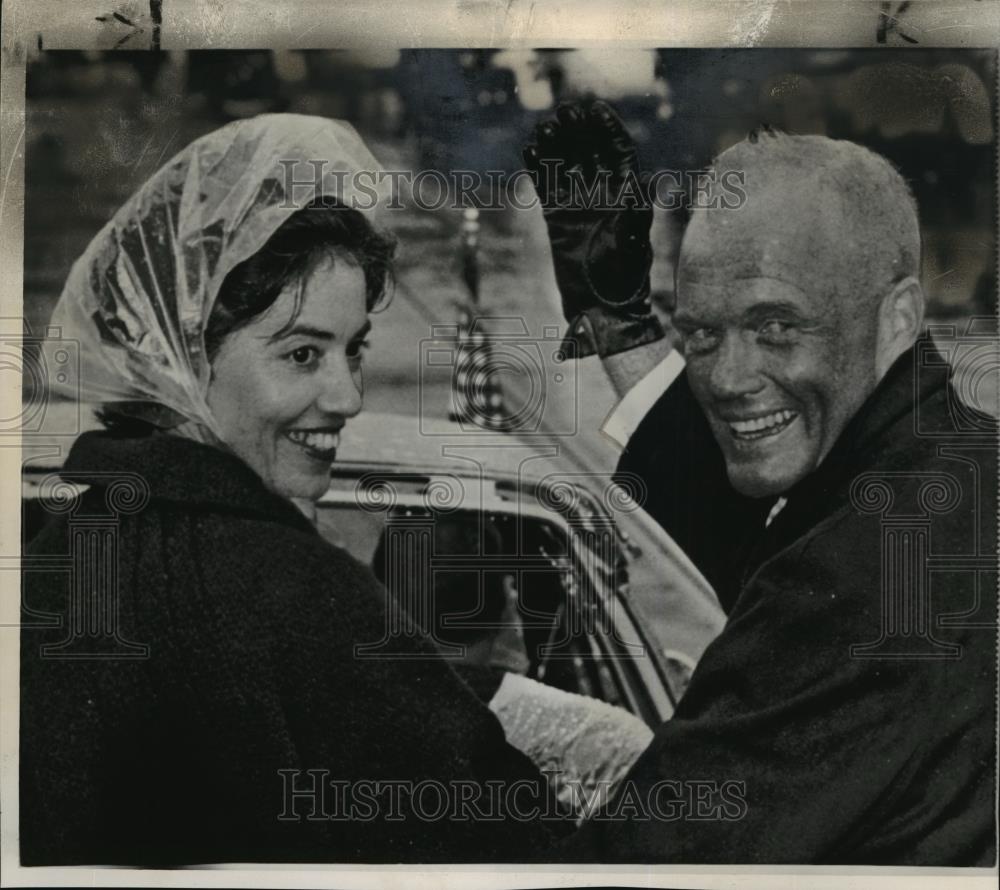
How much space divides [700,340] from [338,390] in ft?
3.49

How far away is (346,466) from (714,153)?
1.41 meters

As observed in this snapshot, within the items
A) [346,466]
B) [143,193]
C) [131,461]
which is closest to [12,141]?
[143,193]

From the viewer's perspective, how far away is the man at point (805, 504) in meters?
2.51

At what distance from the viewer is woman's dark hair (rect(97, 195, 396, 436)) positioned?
2559mm

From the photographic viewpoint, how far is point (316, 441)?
102 inches

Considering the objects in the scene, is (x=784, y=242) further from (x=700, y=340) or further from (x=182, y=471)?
(x=182, y=471)

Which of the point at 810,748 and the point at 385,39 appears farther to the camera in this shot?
the point at 385,39

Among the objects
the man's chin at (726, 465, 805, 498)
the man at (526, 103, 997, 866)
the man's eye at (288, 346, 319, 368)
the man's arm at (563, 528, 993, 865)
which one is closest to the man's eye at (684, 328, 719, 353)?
the man at (526, 103, 997, 866)

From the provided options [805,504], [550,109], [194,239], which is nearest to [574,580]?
[805,504]

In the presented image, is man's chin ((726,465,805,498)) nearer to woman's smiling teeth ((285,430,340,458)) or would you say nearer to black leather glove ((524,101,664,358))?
black leather glove ((524,101,664,358))

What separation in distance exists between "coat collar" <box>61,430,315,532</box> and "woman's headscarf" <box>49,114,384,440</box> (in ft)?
0.29

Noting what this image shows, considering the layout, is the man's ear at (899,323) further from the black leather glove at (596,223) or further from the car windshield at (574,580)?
the car windshield at (574,580)

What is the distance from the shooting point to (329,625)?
2529 mm

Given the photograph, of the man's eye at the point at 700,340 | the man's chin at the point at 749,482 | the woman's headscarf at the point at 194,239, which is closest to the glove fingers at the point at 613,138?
the man's eye at the point at 700,340
